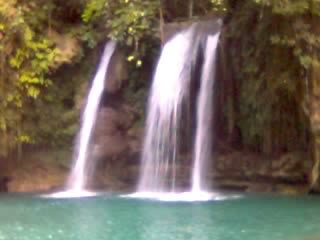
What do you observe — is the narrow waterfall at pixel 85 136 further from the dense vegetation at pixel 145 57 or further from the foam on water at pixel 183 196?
the foam on water at pixel 183 196

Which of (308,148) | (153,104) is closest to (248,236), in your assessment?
(308,148)

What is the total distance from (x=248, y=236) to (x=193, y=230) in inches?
32.8

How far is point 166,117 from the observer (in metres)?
15.1

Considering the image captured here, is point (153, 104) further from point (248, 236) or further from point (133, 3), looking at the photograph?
point (248, 236)

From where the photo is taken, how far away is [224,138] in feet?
50.9

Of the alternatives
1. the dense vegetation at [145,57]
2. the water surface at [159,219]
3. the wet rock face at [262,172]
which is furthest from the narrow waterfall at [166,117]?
the water surface at [159,219]

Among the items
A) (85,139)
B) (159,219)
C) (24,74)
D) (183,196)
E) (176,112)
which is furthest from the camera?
(24,74)

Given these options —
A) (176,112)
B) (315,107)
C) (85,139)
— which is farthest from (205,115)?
(85,139)

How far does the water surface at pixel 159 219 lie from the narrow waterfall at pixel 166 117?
1.54m

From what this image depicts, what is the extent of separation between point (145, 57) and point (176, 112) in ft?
5.75

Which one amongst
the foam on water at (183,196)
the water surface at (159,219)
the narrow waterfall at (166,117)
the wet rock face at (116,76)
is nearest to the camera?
the water surface at (159,219)

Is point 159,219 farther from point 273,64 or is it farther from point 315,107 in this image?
point 273,64

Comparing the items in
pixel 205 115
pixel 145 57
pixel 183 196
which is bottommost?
pixel 183 196

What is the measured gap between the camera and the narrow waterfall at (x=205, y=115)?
48.9 feet
